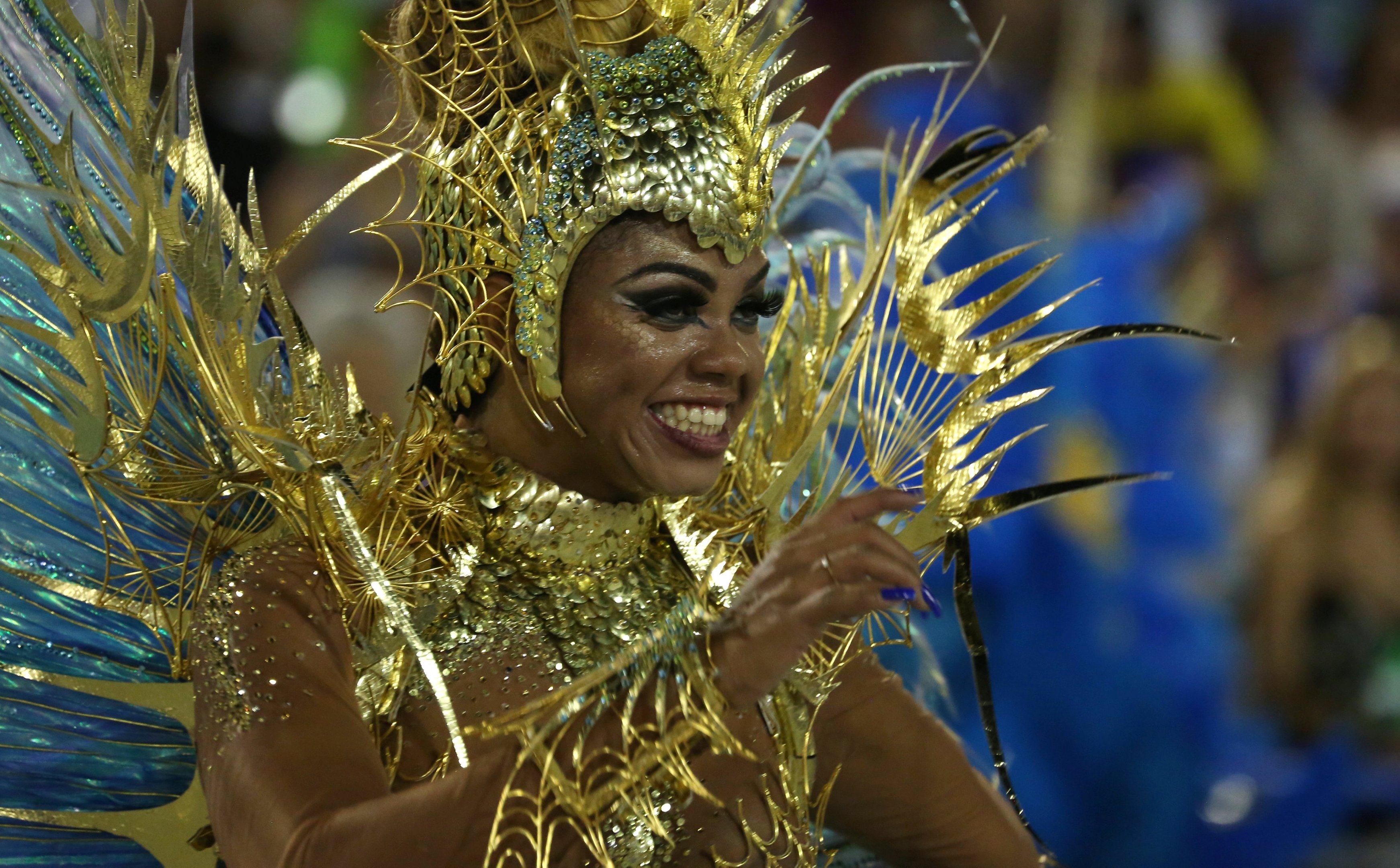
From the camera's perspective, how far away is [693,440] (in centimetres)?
147

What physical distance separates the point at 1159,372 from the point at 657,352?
2467 millimetres

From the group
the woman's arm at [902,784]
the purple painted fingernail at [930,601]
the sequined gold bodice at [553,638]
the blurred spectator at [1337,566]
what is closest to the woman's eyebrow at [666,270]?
the sequined gold bodice at [553,638]

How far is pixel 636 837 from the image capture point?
1.43 metres

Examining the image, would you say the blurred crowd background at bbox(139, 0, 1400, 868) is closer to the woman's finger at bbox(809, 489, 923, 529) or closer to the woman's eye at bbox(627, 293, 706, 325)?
the woman's eye at bbox(627, 293, 706, 325)

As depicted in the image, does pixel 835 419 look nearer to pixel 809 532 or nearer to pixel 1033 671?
pixel 809 532

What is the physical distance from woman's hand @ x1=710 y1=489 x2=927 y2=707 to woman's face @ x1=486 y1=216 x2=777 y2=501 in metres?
0.19

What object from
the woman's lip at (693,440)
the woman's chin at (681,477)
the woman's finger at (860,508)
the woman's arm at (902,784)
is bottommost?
the woman's arm at (902,784)

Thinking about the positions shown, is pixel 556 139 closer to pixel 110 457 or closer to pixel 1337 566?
pixel 110 457

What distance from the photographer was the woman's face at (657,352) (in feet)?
4.73

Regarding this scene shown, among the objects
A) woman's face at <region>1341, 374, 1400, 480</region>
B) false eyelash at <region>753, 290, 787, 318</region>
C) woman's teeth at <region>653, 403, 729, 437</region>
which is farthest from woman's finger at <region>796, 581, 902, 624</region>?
woman's face at <region>1341, 374, 1400, 480</region>

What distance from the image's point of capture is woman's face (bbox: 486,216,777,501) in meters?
1.44

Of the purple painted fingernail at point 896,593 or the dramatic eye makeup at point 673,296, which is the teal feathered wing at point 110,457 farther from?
the purple painted fingernail at point 896,593

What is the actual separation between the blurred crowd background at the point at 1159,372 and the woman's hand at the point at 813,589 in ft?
2.70

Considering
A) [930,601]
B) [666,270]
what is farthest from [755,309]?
[930,601]
